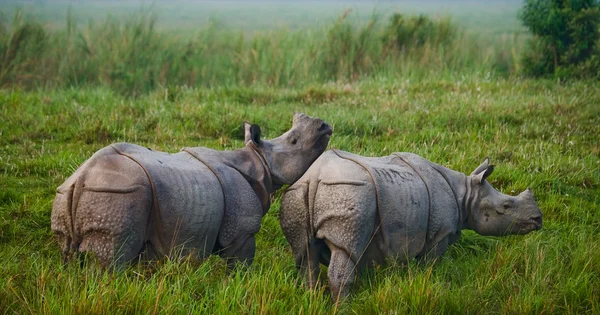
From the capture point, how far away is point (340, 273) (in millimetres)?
5191

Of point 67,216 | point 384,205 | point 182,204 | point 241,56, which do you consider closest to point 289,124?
point 384,205

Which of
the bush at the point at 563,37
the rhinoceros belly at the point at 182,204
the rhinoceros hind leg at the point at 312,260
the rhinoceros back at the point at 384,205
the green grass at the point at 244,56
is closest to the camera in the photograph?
the rhinoceros belly at the point at 182,204

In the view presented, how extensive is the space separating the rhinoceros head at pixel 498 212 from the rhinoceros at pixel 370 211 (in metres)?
0.01

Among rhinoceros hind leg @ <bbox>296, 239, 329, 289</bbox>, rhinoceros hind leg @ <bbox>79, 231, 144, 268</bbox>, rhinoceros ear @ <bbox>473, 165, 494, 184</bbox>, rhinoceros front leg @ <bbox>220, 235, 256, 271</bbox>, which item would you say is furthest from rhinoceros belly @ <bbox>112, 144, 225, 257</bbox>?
rhinoceros ear @ <bbox>473, 165, 494, 184</bbox>

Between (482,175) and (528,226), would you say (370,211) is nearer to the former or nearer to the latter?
(482,175)

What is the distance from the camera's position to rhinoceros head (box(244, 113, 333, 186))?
20.0ft

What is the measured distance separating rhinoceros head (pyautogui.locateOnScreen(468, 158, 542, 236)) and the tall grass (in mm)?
8216

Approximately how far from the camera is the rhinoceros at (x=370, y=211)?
5219 mm

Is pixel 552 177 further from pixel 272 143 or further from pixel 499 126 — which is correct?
pixel 272 143

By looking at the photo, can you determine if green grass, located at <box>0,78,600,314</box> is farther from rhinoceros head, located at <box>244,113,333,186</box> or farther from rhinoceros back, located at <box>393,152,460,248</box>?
rhinoceros head, located at <box>244,113,333,186</box>

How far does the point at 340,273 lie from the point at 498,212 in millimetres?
1572

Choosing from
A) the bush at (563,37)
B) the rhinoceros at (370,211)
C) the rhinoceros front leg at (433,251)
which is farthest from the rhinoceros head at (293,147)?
the bush at (563,37)

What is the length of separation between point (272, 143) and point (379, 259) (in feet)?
4.41

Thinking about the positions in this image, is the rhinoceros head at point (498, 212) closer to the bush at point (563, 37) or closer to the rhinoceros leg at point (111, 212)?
the rhinoceros leg at point (111, 212)
